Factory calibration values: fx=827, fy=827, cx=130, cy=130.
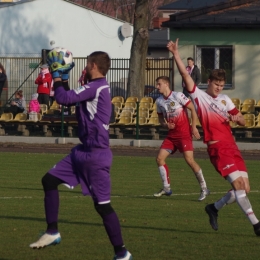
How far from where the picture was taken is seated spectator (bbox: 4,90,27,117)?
2838 cm

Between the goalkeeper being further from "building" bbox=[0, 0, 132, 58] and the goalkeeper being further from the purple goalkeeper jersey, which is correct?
"building" bbox=[0, 0, 132, 58]

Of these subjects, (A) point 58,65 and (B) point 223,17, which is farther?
(B) point 223,17

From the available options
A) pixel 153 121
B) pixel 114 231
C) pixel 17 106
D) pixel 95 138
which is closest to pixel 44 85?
pixel 17 106

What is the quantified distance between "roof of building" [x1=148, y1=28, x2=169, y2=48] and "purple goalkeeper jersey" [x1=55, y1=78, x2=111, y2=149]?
4516cm

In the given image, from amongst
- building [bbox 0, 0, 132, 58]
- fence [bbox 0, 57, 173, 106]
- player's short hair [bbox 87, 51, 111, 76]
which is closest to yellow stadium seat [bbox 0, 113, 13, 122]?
fence [bbox 0, 57, 173, 106]

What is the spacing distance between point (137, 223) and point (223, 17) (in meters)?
21.5

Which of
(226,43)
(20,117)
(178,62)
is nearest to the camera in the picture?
(178,62)

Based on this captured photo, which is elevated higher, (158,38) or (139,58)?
(158,38)

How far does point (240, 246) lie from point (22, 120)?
63.3ft

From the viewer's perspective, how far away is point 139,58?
3019 cm

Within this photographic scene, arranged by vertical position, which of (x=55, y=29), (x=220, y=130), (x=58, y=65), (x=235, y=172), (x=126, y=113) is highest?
(x=55, y=29)

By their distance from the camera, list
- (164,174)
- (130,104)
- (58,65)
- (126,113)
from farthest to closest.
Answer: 1. (130,104)
2. (126,113)
3. (164,174)
4. (58,65)

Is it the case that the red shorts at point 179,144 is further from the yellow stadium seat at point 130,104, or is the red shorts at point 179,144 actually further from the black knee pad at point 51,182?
the yellow stadium seat at point 130,104

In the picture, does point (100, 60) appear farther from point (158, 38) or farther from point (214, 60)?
point (158, 38)
